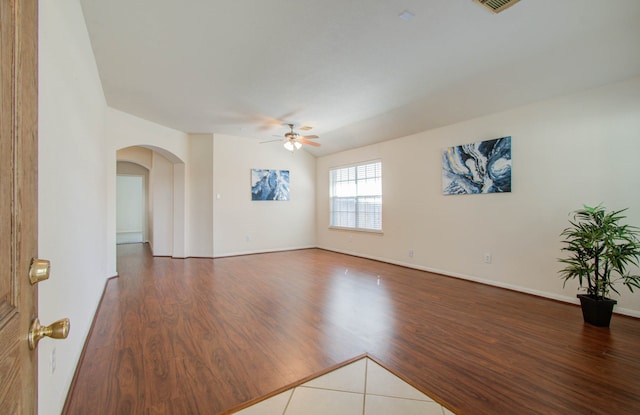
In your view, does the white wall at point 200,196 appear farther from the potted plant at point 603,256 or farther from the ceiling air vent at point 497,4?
the potted plant at point 603,256

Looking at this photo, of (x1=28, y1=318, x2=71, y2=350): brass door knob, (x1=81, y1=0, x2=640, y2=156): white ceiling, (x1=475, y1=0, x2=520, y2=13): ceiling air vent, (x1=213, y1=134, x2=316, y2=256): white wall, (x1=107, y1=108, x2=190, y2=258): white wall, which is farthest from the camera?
(x1=213, y1=134, x2=316, y2=256): white wall

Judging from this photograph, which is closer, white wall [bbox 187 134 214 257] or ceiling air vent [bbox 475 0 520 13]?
ceiling air vent [bbox 475 0 520 13]

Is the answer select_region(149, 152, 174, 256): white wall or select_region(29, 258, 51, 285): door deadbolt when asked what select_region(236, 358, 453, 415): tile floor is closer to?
select_region(29, 258, 51, 285): door deadbolt

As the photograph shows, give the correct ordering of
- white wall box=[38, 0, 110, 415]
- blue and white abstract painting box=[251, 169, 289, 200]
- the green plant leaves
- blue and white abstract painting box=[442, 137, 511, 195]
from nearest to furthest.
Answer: white wall box=[38, 0, 110, 415] → the green plant leaves → blue and white abstract painting box=[442, 137, 511, 195] → blue and white abstract painting box=[251, 169, 289, 200]

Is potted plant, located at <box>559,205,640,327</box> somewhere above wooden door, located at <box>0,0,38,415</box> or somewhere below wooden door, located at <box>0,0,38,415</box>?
below

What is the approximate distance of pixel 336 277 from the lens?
184 inches

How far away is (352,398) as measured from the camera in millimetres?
1781

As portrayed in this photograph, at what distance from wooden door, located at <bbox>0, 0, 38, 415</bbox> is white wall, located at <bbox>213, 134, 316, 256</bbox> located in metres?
5.80

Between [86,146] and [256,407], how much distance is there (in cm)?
271

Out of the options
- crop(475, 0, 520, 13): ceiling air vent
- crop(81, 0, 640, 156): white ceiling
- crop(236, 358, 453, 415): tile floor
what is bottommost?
crop(236, 358, 453, 415): tile floor

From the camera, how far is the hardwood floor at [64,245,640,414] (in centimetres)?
179

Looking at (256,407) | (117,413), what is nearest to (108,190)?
(117,413)

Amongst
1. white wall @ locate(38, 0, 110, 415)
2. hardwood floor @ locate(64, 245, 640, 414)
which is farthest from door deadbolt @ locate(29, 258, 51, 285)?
hardwood floor @ locate(64, 245, 640, 414)

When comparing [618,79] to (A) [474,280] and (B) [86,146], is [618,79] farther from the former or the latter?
(B) [86,146]
